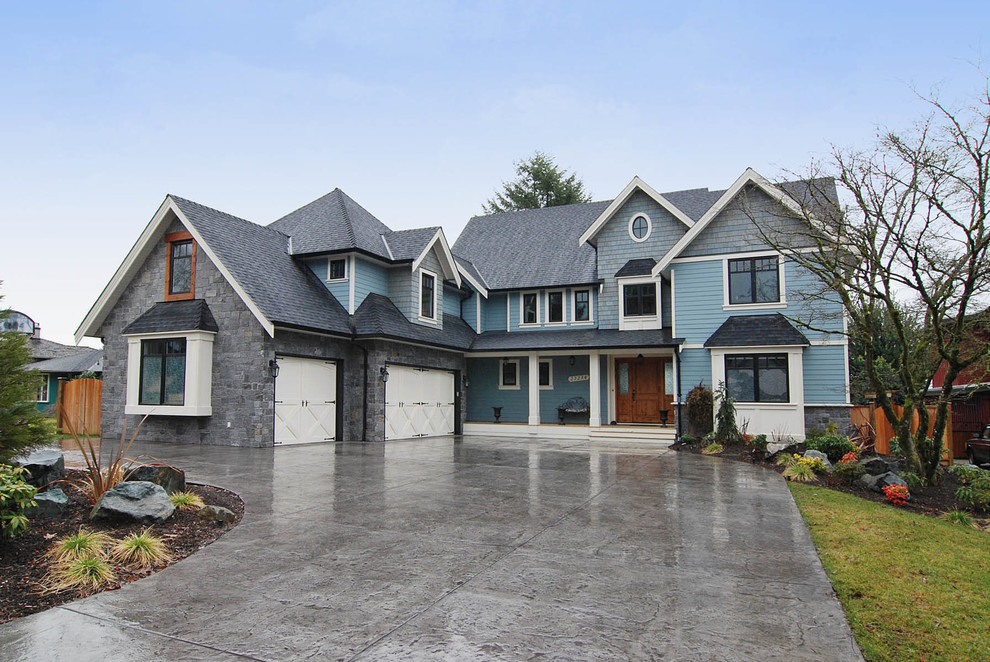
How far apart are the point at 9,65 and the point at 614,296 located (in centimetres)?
1655

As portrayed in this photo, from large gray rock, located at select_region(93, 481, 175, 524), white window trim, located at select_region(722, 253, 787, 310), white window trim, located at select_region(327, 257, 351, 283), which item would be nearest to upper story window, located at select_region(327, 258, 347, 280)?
white window trim, located at select_region(327, 257, 351, 283)

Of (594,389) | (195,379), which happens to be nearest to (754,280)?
(594,389)

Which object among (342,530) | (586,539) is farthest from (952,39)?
(342,530)

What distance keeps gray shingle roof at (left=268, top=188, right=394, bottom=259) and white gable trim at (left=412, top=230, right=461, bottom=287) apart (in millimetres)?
1117

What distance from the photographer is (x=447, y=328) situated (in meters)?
21.6

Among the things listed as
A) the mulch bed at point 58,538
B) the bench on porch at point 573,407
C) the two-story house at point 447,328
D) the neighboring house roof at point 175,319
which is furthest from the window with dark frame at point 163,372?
the bench on porch at point 573,407

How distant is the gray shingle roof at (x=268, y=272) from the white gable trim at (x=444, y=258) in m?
3.04

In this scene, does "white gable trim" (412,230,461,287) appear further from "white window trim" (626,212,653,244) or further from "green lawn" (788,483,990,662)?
"green lawn" (788,483,990,662)

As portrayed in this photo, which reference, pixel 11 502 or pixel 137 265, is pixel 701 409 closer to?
pixel 11 502

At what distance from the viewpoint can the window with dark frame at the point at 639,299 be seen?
2023cm

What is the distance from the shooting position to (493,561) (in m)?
5.26

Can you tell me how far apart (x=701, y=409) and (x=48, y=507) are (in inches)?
606

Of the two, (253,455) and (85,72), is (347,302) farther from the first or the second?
(85,72)

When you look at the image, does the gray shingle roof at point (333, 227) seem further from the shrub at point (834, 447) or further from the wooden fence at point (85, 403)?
the shrub at point (834, 447)
